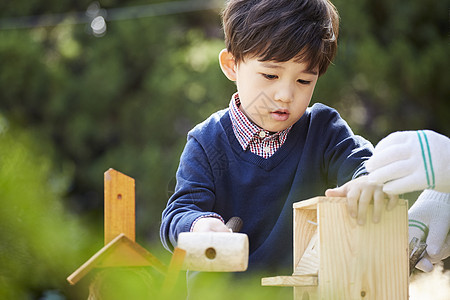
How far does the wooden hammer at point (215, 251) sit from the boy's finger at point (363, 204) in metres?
0.26

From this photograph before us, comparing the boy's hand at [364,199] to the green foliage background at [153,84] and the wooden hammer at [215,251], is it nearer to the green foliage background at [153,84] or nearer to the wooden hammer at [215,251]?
the wooden hammer at [215,251]

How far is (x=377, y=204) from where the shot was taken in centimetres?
117

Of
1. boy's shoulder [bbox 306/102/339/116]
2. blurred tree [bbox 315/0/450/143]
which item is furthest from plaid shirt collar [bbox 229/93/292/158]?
blurred tree [bbox 315/0/450/143]

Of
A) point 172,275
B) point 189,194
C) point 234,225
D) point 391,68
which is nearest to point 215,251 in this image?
point 172,275

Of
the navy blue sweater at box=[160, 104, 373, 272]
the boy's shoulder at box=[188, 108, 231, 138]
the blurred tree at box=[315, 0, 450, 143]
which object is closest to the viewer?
the navy blue sweater at box=[160, 104, 373, 272]

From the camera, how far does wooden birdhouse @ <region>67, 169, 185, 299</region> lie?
3.07 feet

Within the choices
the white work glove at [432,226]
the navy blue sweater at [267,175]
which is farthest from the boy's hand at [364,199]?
the navy blue sweater at [267,175]

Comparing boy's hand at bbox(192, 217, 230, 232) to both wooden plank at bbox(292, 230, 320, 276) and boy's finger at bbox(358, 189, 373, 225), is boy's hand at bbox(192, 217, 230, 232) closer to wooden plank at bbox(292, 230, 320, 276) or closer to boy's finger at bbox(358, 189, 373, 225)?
wooden plank at bbox(292, 230, 320, 276)

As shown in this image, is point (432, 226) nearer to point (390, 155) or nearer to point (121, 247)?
point (390, 155)

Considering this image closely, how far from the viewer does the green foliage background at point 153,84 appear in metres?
6.20

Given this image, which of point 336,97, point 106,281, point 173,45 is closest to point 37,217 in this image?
point 106,281

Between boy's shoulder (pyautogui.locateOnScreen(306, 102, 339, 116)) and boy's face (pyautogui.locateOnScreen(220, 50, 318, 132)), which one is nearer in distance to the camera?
boy's face (pyautogui.locateOnScreen(220, 50, 318, 132))

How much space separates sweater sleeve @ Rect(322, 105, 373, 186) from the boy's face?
17 cm

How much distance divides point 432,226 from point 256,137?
0.56 metres
